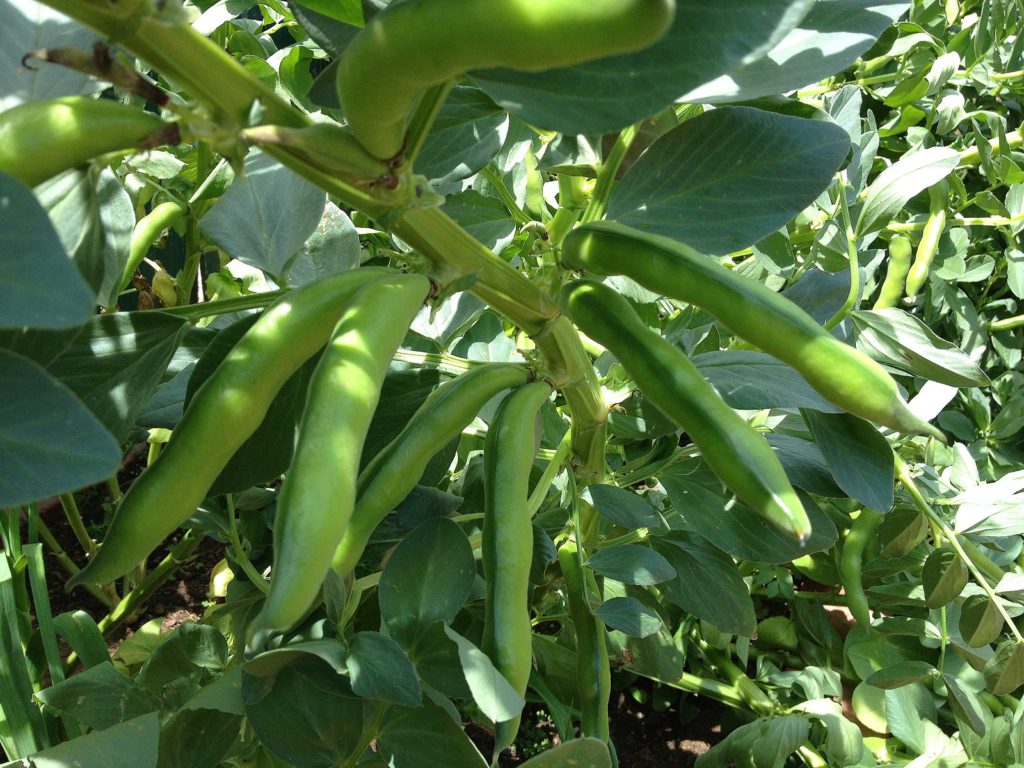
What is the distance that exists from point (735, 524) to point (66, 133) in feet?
2.01

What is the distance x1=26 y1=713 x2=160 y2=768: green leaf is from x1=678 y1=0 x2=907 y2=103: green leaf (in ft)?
1.93

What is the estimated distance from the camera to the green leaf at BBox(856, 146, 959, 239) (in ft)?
2.80

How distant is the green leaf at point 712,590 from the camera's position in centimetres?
81

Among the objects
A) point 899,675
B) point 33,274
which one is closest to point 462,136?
point 33,274

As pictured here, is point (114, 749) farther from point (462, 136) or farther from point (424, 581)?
point (462, 136)

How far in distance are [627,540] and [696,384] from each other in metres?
0.39

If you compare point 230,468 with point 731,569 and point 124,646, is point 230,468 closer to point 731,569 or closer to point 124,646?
point 731,569

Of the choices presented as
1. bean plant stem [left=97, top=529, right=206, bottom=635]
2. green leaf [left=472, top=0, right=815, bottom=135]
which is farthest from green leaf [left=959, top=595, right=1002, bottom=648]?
bean plant stem [left=97, top=529, right=206, bottom=635]

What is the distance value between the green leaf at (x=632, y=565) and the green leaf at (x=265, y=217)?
0.36 m

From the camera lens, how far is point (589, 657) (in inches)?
29.1

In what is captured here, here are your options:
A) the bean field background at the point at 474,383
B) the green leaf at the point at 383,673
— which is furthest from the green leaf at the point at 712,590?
the green leaf at the point at 383,673

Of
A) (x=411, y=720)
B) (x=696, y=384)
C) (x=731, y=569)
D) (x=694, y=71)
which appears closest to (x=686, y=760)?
(x=731, y=569)

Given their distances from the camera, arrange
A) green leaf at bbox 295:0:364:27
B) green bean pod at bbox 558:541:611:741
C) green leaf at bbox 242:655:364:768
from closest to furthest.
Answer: green leaf at bbox 295:0:364:27 < green leaf at bbox 242:655:364:768 < green bean pod at bbox 558:541:611:741

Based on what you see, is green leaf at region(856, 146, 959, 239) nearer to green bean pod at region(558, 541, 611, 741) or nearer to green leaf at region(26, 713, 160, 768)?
green bean pod at region(558, 541, 611, 741)
